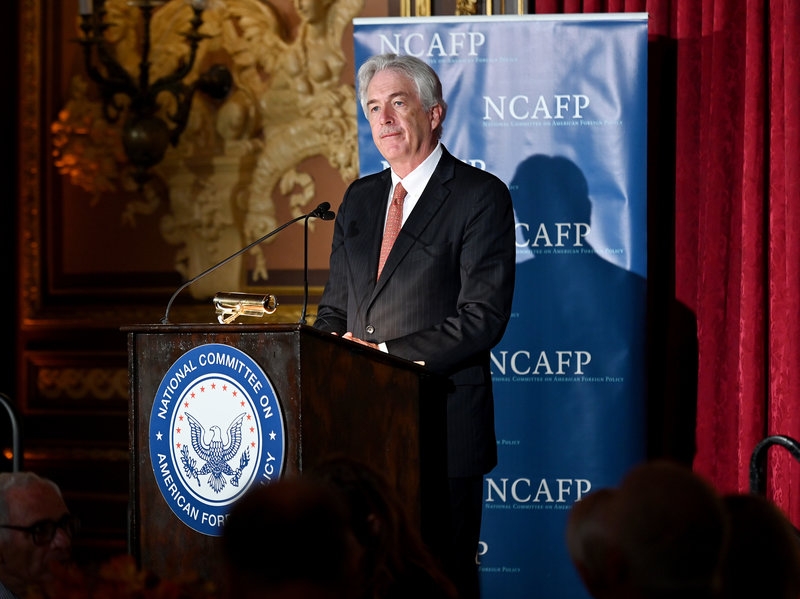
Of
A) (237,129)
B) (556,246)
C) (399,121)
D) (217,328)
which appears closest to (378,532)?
(217,328)

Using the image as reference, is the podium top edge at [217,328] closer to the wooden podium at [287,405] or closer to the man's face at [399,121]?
the wooden podium at [287,405]

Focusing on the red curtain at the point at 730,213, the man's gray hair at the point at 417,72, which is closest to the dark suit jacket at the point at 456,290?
the man's gray hair at the point at 417,72

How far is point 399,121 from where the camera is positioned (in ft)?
10.7

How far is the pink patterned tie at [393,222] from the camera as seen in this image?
10.5 feet

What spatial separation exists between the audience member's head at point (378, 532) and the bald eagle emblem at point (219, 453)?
1.61ft

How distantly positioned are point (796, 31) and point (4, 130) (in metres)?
3.58

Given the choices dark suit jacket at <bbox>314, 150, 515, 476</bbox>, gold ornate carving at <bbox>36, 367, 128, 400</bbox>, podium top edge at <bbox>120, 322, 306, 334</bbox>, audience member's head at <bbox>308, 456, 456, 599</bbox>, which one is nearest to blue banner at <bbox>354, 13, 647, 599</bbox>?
dark suit jacket at <bbox>314, 150, 515, 476</bbox>

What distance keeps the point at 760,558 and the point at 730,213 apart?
3.18 m

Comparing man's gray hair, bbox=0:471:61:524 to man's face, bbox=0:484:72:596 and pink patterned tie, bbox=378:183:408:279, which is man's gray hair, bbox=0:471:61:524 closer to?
man's face, bbox=0:484:72:596

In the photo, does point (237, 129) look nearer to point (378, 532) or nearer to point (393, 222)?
point (393, 222)


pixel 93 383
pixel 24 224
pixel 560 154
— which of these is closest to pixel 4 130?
pixel 24 224

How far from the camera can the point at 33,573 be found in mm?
2293

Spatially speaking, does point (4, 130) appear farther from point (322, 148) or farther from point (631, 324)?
point (631, 324)

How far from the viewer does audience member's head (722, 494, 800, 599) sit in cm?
136
